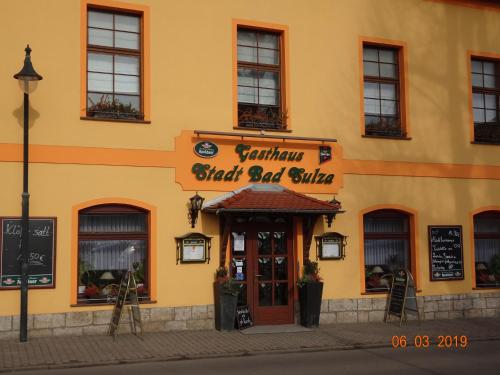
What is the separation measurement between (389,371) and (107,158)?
20.5 ft

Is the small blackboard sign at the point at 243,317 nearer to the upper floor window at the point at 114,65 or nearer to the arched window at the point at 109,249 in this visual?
the arched window at the point at 109,249

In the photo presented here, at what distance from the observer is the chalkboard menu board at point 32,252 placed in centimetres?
1101

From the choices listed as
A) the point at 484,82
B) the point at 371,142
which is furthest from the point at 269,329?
the point at 484,82

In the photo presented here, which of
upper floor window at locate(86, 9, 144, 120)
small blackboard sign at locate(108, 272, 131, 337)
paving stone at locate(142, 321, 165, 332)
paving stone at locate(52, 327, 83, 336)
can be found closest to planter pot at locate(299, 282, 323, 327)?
paving stone at locate(142, 321, 165, 332)

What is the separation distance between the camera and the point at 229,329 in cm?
1209

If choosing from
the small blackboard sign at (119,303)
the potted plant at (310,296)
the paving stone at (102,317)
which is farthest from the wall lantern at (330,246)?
the paving stone at (102,317)

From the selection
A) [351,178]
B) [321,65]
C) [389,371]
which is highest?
[321,65]

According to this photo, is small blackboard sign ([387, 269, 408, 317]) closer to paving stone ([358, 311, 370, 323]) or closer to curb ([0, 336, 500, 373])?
paving stone ([358, 311, 370, 323])

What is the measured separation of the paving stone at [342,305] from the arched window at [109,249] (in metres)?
3.87

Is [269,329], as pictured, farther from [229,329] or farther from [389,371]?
[389,371]

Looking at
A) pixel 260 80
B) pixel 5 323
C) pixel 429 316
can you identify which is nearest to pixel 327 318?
pixel 429 316

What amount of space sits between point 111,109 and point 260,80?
325 centimetres

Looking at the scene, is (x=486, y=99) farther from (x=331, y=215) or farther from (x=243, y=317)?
(x=243, y=317)
